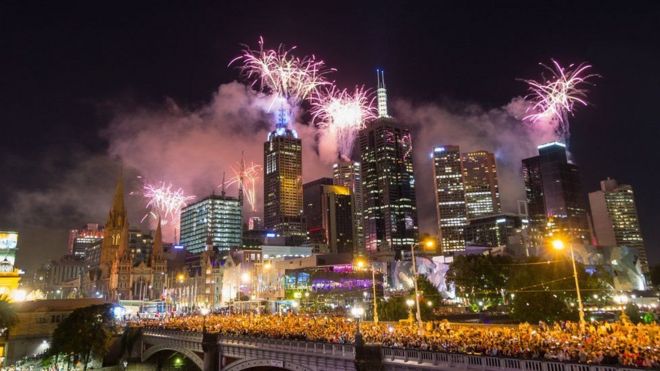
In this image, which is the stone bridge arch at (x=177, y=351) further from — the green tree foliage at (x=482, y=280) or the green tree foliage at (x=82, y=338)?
the green tree foliage at (x=482, y=280)

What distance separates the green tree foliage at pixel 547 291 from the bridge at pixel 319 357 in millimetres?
34655

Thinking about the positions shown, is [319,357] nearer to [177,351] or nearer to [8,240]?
[177,351]

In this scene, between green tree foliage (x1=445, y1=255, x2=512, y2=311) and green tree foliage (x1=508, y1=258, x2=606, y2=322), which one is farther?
green tree foliage (x1=445, y1=255, x2=512, y2=311)

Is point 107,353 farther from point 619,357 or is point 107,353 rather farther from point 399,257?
point 399,257

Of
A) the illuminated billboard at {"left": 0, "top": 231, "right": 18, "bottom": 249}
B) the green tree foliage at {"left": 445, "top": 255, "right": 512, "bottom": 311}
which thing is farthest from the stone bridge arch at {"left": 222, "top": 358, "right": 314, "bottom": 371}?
the illuminated billboard at {"left": 0, "top": 231, "right": 18, "bottom": 249}

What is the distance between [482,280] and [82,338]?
67560 millimetres

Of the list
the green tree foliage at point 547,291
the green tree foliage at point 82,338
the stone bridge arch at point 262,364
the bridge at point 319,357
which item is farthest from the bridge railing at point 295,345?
the green tree foliage at point 547,291

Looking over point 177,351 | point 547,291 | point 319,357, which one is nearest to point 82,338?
point 177,351

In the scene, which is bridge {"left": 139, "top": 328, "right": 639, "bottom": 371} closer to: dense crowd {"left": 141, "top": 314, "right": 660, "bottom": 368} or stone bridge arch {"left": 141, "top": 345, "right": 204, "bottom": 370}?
stone bridge arch {"left": 141, "top": 345, "right": 204, "bottom": 370}

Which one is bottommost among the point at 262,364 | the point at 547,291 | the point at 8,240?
the point at 262,364

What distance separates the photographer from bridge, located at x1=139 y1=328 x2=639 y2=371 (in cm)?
2608

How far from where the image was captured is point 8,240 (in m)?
112

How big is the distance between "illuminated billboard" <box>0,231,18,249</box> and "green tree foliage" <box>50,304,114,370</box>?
→ 5123 cm

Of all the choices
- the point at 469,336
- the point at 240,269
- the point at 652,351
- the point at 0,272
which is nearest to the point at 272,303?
the point at 240,269
